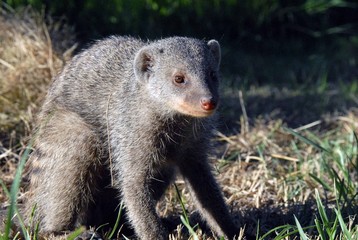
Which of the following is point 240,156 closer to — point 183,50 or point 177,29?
point 183,50

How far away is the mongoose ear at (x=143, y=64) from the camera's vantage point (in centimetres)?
378

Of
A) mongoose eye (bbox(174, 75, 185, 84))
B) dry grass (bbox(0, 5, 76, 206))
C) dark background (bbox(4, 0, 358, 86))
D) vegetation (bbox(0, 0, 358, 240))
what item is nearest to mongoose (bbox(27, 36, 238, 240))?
mongoose eye (bbox(174, 75, 185, 84))

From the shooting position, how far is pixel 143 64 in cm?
379

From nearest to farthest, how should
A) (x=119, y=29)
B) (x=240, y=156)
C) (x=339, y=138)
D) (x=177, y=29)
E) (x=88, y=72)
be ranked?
(x=88, y=72), (x=240, y=156), (x=339, y=138), (x=119, y=29), (x=177, y=29)

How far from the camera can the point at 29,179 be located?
4121 mm

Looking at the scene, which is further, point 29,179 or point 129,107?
point 29,179

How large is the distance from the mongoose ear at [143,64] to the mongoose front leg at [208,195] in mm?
540

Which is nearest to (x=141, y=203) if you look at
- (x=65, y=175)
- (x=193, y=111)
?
(x=65, y=175)

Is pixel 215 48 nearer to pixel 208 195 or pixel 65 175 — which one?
pixel 208 195

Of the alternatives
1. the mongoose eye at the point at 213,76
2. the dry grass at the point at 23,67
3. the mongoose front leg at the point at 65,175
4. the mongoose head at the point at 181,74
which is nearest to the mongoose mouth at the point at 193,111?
the mongoose head at the point at 181,74

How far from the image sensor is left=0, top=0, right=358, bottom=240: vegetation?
13.7 ft

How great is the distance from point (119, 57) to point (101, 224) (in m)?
0.99

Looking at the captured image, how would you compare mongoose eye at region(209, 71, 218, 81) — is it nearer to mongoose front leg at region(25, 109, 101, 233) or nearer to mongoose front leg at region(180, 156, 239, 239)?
mongoose front leg at region(180, 156, 239, 239)

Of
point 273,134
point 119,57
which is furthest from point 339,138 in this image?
point 119,57
